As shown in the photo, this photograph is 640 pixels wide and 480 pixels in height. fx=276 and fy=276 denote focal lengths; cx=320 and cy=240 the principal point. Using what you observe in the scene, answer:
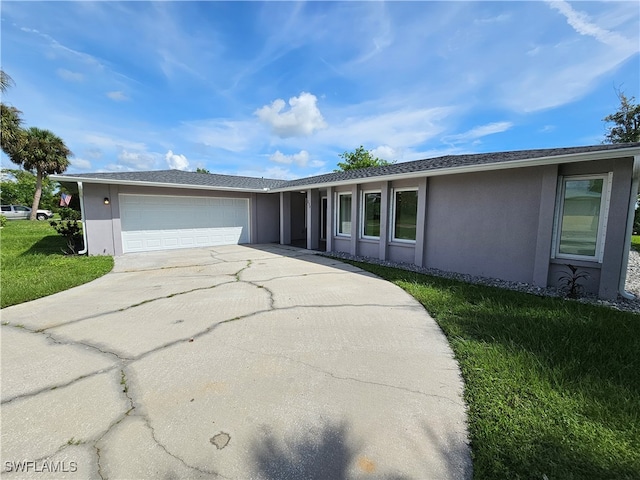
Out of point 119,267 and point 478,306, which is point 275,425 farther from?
point 119,267

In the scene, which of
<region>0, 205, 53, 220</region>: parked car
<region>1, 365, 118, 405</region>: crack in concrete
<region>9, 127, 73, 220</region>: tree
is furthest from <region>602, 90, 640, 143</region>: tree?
<region>0, 205, 53, 220</region>: parked car

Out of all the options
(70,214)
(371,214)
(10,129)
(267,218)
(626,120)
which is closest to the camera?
(371,214)

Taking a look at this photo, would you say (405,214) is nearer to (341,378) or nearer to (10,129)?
(341,378)

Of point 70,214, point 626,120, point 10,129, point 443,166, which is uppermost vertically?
point 626,120

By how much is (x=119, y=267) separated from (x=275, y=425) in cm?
839

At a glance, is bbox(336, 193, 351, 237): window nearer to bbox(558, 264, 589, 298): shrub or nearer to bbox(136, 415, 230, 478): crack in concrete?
bbox(558, 264, 589, 298): shrub

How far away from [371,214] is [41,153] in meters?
29.3

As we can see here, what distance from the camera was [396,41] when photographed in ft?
27.2

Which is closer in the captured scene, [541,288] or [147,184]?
[541,288]

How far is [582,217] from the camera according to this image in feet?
18.5

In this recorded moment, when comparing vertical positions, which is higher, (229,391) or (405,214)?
(405,214)

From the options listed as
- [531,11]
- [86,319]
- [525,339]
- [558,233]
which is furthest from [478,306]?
[531,11]

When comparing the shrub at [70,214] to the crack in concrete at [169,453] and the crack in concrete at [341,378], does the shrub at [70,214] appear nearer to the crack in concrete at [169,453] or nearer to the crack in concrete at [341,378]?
the crack in concrete at [341,378]

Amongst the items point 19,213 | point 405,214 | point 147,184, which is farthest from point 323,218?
point 19,213
